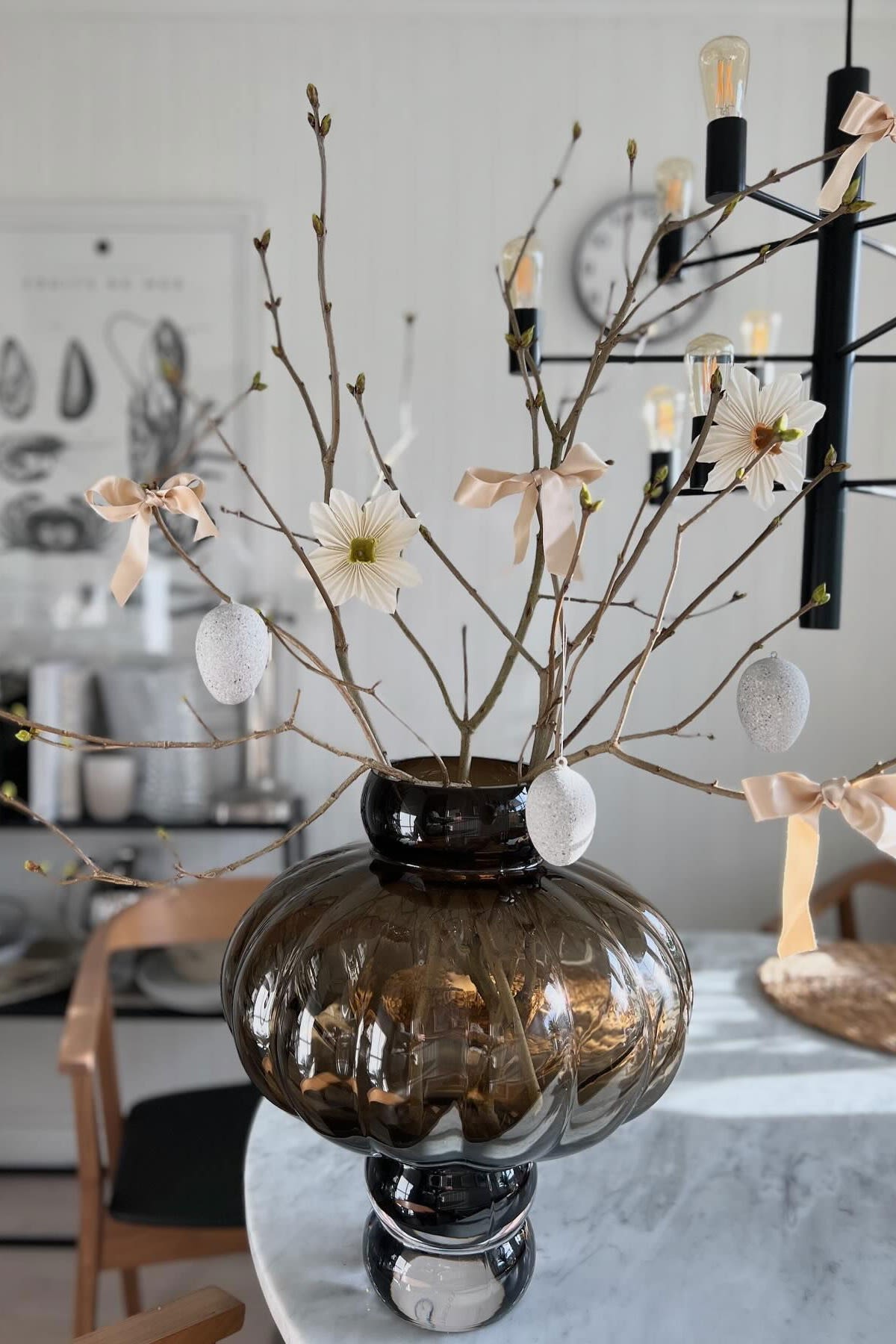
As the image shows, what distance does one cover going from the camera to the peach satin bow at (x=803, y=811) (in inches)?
25.6

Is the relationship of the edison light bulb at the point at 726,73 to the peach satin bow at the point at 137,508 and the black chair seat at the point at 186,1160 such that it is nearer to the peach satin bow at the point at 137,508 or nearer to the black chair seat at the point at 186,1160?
the peach satin bow at the point at 137,508

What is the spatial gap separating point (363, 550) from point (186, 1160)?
57.3 inches

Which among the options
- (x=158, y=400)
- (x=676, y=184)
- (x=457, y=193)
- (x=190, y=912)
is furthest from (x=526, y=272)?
(x=158, y=400)

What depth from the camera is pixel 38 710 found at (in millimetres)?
2553

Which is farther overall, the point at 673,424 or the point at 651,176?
the point at 651,176

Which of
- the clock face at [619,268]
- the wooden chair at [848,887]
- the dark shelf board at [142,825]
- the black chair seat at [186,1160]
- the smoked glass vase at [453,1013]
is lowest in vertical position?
the black chair seat at [186,1160]

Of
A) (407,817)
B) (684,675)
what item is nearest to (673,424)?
(407,817)

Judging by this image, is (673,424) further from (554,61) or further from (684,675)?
(554,61)

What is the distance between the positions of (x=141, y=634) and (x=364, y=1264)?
1.95 m

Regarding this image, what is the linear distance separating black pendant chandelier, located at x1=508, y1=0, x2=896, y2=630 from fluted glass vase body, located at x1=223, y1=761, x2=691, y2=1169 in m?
0.43

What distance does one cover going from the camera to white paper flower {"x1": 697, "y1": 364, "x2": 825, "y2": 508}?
2.42 ft

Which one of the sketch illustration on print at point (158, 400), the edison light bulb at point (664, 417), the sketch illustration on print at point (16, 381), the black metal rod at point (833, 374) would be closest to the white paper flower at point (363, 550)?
the black metal rod at point (833, 374)

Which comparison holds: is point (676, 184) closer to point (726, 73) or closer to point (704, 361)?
point (726, 73)

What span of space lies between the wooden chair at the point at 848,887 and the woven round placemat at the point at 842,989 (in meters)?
0.67
